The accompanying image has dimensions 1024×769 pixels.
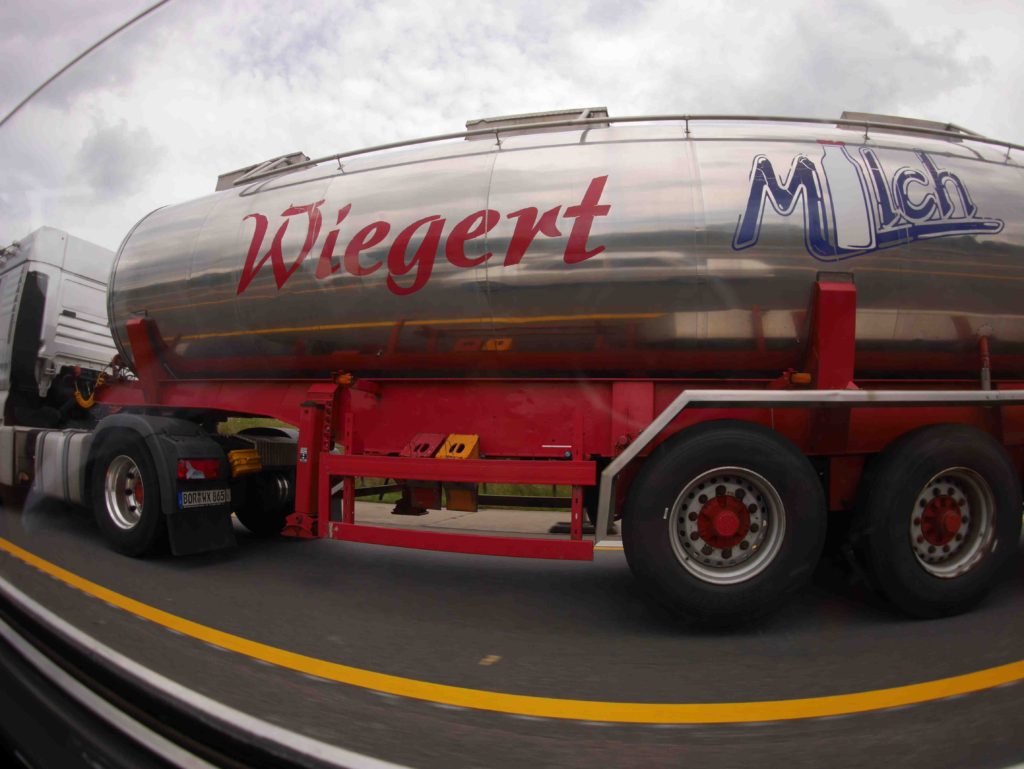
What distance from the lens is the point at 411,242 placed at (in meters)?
3.92

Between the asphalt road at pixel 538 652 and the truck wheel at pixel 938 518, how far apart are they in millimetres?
198

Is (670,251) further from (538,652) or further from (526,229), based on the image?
(538,652)

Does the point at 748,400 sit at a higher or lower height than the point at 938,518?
higher

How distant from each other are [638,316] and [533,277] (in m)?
0.69

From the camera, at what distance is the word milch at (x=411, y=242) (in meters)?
3.61

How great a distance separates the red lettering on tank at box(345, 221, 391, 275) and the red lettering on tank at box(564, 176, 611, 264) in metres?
1.26

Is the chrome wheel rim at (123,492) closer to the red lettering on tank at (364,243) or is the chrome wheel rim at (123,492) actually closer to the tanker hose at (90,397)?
the tanker hose at (90,397)

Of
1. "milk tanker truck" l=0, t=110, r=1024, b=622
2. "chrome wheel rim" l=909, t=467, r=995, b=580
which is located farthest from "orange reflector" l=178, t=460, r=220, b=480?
"chrome wheel rim" l=909, t=467, r=995, b=580

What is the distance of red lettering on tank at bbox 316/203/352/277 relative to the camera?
13.6ft

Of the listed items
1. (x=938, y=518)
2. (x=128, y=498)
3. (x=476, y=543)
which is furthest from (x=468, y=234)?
(x=128, y=498)

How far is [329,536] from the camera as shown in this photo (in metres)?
4.08

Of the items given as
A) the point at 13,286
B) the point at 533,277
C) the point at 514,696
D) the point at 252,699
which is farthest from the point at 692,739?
the point at 13,286

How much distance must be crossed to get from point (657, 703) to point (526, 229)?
2.65 meters

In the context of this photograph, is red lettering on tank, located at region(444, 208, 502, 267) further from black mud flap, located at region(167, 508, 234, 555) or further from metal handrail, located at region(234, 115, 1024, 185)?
black mud flap, located at region(167, 508, 234, 555)
